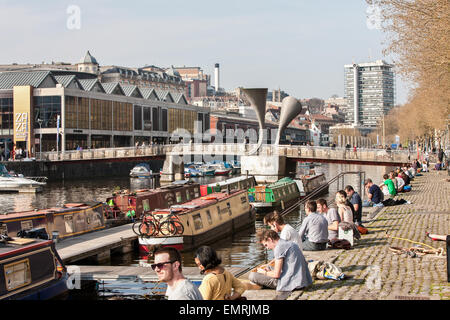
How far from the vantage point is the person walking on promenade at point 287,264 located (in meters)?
10.8

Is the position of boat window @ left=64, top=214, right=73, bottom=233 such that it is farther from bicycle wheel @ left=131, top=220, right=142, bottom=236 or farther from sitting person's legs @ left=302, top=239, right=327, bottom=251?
sitting person's legs @ left=302, top=239, right=327, bottom=251

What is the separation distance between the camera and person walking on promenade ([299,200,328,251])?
15.9 m

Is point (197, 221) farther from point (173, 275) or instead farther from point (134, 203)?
point (173, 275)

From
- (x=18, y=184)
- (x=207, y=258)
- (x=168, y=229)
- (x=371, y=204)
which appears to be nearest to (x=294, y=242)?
(x=207, y=258)

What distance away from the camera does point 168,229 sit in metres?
25.6

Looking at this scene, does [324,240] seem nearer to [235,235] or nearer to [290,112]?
[235,235]

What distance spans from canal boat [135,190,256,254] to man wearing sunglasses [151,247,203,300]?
17.0m

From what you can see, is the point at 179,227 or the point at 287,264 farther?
the point at 179,227

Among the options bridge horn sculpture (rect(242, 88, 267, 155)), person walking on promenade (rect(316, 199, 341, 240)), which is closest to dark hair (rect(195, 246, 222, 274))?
person walking on promenade (rect(316, 199, 341, 240))

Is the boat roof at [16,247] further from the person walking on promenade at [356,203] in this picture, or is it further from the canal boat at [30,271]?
the person walking on promenade at [356,203]

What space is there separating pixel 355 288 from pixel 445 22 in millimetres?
14377

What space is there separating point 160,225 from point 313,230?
398 inches

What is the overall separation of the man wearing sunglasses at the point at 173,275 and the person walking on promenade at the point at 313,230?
28.6ft

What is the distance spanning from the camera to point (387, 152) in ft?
218
